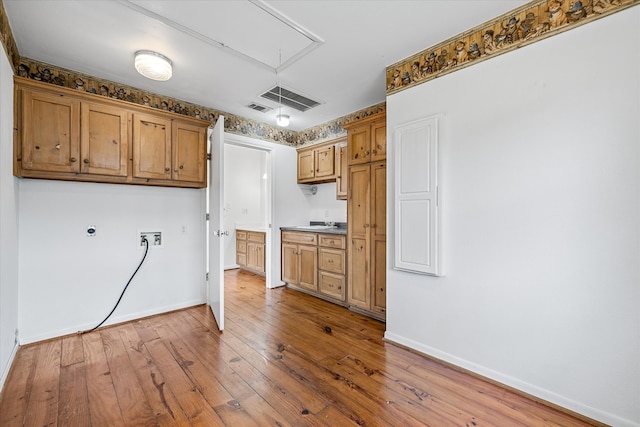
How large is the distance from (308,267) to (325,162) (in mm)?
1549

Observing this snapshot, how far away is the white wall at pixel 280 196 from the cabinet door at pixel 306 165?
0.47 feet

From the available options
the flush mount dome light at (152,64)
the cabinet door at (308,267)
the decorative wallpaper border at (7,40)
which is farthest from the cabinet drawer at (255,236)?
the decorative wallpaper border at (7,40)

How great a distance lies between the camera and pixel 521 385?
Result: 1837mm

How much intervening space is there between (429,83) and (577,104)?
1.01m

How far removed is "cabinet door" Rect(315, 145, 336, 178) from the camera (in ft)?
13.0

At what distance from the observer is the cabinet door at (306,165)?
4262 millimetres

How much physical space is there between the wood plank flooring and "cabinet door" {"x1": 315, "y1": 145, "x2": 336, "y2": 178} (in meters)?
2.10

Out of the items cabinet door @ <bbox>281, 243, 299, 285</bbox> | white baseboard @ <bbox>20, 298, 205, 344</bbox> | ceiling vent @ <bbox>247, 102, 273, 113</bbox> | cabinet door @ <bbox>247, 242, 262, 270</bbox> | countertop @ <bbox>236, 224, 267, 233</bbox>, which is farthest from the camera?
cabinet door @ <bbox>247, 242, 262, 270</bbox>

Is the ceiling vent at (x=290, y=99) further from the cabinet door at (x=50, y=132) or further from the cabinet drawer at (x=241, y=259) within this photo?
the cabinet drawer at (x=241, y=259)

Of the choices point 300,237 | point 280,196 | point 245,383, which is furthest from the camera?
point 280,196

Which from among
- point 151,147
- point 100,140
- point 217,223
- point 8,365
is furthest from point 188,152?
point 8,365

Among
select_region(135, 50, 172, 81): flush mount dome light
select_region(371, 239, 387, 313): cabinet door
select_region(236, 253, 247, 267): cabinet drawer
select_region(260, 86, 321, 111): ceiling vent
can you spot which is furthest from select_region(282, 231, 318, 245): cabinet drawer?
select_region(135, 50, 172, 81): flush mount dome light

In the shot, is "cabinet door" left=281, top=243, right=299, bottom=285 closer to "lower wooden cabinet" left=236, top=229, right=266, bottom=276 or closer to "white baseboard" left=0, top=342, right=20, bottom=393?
"lower wooden cabinet" left=236, top=229, right=266, bottom=276

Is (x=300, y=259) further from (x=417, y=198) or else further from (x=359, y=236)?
(x=417, y=198)
